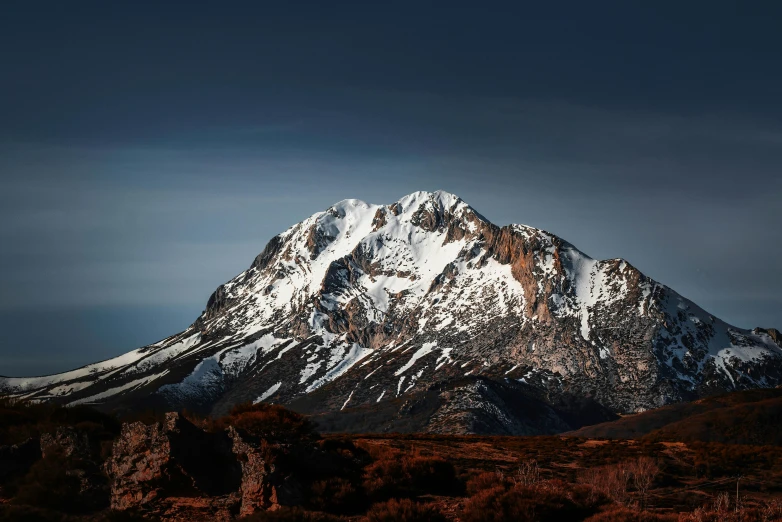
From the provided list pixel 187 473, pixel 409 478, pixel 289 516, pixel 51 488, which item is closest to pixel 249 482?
pixel 187 473

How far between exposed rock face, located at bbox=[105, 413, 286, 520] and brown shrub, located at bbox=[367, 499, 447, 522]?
3.67 meters

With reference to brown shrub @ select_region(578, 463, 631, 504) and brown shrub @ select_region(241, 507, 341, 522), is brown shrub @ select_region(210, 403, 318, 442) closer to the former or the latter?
brown shrub @ select_region(241, 507, 341, 522)

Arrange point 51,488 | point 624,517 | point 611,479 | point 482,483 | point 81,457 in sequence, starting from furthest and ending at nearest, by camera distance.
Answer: point 611,479 < point 482,483 < point 81,457 < point 51,488 < point 624,517

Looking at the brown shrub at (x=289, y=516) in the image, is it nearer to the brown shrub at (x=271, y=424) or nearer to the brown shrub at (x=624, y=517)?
the brown shrub at (x=271, y=424)

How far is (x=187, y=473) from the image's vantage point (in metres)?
32.0

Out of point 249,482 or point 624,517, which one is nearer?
point 624,517

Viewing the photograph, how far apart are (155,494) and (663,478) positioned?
41.9 meters

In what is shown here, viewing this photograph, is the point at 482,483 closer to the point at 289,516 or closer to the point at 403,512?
the point at 403,512

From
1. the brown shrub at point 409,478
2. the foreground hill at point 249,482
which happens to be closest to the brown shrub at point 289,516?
the foreground hill at point 249,482

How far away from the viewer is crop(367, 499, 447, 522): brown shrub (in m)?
29.3

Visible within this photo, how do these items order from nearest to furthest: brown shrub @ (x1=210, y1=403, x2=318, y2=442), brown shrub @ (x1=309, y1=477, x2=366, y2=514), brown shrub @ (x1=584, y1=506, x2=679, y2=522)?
brown shrub @ (x1=584, y1=506, x2=679, y2=522)
brown shrub @ (x1=309, y1=477, x2=366, y2=514)
brown shrub @ (x1=210, y1=403, x2=318, y2=442)

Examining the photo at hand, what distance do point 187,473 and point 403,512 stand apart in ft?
29.0

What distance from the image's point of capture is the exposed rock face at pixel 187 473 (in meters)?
31.1

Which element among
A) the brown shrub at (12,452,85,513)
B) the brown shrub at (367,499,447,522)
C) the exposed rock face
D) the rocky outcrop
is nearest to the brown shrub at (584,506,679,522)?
the brown shrub at (367,499,447,522)
